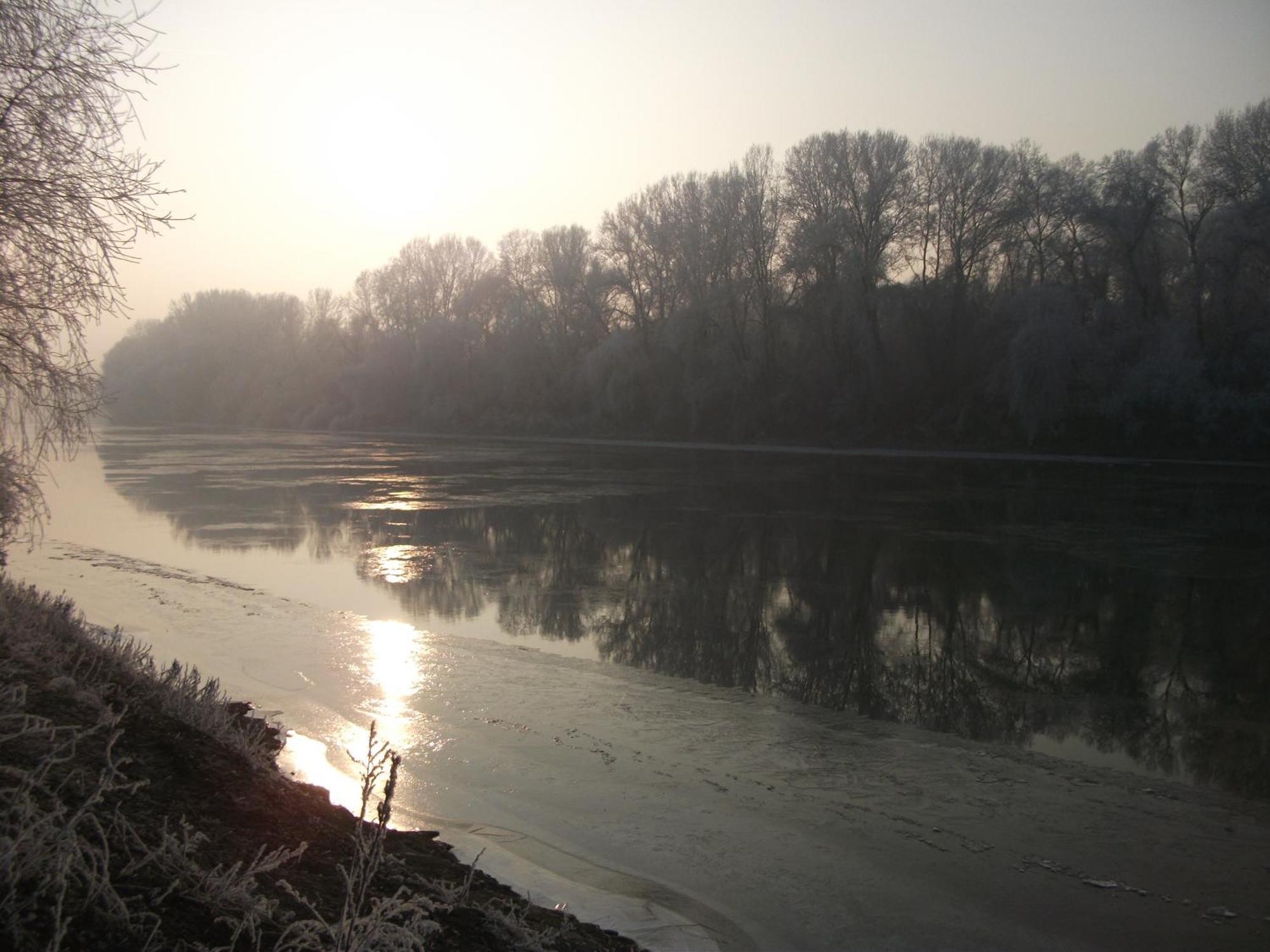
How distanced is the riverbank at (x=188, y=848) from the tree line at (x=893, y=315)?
1585 inches

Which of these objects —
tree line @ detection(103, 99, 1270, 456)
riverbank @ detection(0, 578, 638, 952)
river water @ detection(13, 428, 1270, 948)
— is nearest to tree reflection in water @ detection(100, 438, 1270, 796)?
river water @ detection(13, 428, 1270, 948)

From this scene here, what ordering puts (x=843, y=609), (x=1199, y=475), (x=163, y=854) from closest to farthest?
(x=163, y=854), (x=843, y=609), (x=1199, y=475)

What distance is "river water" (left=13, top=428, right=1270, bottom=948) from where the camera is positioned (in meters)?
5.75

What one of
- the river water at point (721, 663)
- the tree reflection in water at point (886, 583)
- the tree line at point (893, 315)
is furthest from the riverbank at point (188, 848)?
the tree line at point (893, 315)

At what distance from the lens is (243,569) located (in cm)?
1490

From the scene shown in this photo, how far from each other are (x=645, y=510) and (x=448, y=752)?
15.5 meters

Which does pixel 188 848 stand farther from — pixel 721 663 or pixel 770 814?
pixel 721 663

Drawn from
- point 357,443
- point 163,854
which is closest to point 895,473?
point 163,854

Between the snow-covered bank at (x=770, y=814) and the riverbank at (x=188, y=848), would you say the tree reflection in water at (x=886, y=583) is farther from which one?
the riverbank at (x=188, y=848)

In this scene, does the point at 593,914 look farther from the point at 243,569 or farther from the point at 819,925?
the point at 243,569

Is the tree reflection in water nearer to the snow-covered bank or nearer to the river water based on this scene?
the river water

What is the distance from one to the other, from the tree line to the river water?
18.2 m

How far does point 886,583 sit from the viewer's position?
1391 centimetres

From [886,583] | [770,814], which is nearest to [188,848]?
[770,814]
